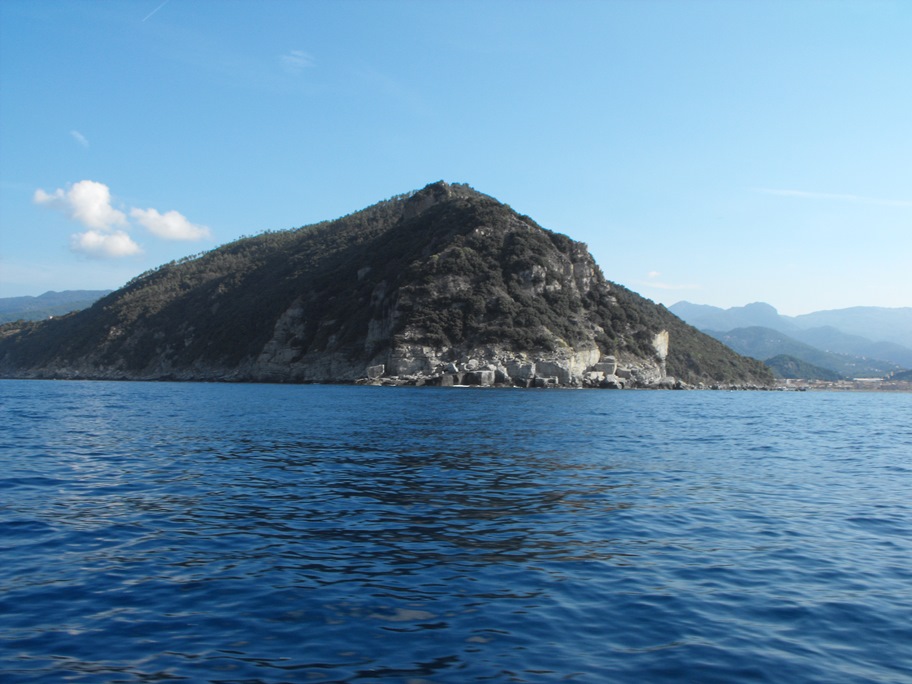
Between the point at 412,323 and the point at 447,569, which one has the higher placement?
the point at 412,323

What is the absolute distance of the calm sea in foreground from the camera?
8016 mm

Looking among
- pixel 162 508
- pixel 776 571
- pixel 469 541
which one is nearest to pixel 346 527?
pixel 469 541

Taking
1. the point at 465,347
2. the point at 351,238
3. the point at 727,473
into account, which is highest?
the point at 351,238

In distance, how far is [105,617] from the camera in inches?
359

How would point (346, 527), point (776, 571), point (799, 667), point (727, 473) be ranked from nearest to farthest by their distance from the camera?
point (799, 667), point (776, 571), point (346, 527), point (727, 473)

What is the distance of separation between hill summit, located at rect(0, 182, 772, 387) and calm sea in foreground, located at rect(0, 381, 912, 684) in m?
92.2

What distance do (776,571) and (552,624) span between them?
18.0ft

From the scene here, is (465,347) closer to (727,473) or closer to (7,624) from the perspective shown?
(727,473)

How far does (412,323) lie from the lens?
12194 cm

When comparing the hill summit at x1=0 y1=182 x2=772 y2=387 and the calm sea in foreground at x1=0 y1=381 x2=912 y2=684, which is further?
the hill summit at x1=0 y1=182 x2=772 y2=387

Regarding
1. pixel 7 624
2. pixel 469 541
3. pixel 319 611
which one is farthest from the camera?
pixel 469 541

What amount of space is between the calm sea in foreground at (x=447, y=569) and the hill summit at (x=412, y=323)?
92179 mm

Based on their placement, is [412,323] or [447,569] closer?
[447,569]

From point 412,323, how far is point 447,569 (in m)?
111
